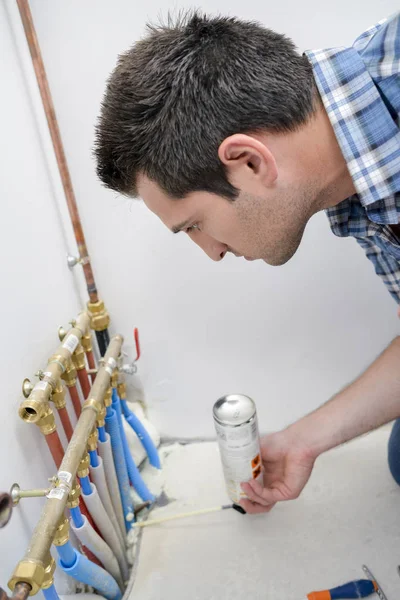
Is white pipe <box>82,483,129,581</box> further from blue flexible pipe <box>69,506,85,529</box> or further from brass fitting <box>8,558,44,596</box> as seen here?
brass fitting <box>8,558,44,596</box>

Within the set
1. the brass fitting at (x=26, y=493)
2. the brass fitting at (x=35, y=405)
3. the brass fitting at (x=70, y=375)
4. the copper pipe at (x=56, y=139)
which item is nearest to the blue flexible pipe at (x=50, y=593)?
the brass fitting at (x=26, y=493)

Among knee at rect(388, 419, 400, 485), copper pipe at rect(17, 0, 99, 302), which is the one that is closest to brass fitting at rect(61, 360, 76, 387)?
copper pipe at rect(17, 0, 99, 302)

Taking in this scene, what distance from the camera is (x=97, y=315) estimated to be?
1.11 metres

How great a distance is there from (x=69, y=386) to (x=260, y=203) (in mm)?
500

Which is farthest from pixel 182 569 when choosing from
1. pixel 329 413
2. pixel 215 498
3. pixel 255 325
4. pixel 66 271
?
pixel 66 271

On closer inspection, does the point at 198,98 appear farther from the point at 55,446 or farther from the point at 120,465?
the point at 120,465

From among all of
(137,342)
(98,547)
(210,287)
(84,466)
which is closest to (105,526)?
(98,547)

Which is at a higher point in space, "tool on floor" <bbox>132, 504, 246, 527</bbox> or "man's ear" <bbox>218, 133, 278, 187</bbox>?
"man's ear" <bbox>218, 133, 278, 187</bbox>

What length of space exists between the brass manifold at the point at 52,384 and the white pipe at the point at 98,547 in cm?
17

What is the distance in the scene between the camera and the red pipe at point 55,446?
840mm

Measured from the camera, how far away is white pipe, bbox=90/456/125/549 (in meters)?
0.93

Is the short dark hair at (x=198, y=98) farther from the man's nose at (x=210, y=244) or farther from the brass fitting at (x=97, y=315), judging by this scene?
the brass fitting at (x=97, y=315)

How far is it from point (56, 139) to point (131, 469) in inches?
27.0

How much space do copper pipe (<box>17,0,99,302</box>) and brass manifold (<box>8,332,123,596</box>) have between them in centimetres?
21
